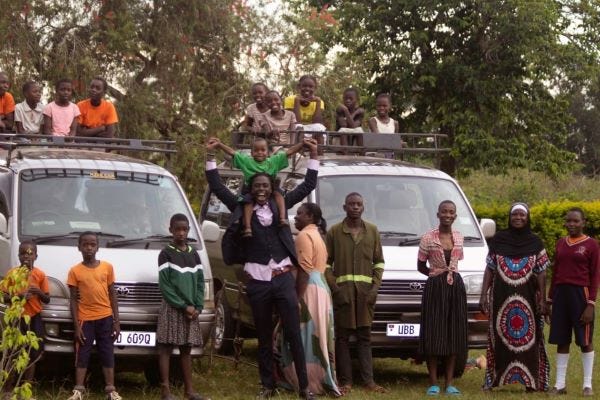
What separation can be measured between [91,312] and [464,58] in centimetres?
1942

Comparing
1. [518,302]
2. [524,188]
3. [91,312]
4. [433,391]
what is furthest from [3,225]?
[524,188]

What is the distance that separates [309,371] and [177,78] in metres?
13.5

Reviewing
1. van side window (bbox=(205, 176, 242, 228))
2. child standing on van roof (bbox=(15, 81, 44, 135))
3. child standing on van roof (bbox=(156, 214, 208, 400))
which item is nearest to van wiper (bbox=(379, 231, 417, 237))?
van side window (bbox=(205, 176, 242, 228))

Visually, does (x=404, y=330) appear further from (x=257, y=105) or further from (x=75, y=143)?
(x=257, y=105)

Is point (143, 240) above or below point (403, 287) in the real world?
above

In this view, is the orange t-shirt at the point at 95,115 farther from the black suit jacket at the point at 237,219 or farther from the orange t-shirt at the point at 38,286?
the orange t-shirt at the point at 38,286

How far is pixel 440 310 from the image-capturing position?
433 inches

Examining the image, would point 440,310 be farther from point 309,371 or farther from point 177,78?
point 177,78

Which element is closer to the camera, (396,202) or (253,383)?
(253,383)

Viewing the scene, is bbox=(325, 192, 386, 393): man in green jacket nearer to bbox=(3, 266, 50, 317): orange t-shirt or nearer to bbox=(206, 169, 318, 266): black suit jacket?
bbox=(206, 169, 318, 266): black suit jacket

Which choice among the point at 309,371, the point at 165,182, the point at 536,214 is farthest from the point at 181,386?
the point at 536,214

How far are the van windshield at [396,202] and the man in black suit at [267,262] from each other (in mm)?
1399

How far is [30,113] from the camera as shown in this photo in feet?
44.4

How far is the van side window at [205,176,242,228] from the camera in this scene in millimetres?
13297
